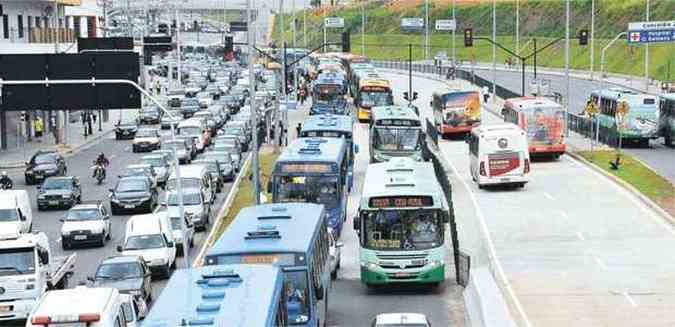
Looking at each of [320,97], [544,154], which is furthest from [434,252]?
[320,97]

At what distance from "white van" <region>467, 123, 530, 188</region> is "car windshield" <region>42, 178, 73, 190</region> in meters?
15.6

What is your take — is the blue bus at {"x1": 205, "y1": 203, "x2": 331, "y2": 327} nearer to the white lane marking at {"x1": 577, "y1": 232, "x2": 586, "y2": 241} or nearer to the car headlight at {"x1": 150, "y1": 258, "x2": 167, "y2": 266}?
the car headlight at {"x1": 150, "y1": 258, "x2": 167, "y2": 266}

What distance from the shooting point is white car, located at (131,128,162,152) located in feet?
237

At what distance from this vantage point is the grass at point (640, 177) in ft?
155

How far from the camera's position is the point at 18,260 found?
30625 mm

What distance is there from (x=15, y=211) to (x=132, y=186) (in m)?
7.93

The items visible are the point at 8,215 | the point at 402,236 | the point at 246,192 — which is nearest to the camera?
the point at 402,236

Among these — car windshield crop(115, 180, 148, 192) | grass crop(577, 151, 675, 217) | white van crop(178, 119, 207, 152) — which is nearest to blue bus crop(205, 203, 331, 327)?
grass crop(577, 151, 675, 217)

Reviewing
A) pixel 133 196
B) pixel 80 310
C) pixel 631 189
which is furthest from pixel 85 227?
pixel 631 189

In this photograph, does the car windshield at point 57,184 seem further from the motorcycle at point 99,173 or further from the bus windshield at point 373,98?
the bus windshield at point 373,98

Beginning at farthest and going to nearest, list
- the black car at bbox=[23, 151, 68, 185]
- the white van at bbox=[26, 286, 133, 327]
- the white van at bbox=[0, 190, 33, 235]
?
the black car at bbox=[23, 151, 68, 185] → the white van at bbox=[0, 190, 33, 235] → the white van at bbox=[26, 286, 133, 327]

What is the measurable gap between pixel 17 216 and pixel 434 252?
15452 millimetres

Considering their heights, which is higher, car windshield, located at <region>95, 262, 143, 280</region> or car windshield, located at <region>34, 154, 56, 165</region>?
car windshield, located at <region>34, 154, 56, 165</region>

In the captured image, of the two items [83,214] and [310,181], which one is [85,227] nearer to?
[83,214]
